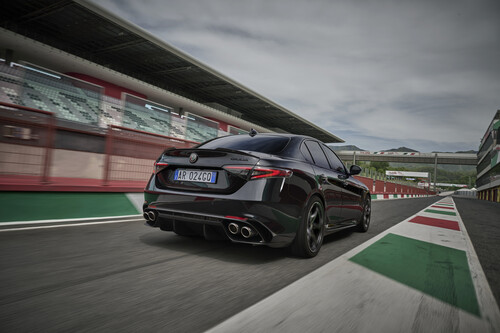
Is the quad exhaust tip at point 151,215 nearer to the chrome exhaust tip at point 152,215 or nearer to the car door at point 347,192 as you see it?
the chrome exhaust tip at point 152,215

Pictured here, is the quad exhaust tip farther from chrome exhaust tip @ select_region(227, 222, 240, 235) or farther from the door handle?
the door handle

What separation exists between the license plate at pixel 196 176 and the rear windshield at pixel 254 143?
0.62 m

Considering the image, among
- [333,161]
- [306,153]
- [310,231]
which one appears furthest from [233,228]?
[333,161]

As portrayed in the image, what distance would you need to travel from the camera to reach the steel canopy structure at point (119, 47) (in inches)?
721

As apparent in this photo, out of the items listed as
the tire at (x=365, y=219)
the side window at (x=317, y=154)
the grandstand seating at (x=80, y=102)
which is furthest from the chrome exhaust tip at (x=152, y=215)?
the grandstand seating at (x=80, y=102)

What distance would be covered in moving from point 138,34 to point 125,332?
21777mm

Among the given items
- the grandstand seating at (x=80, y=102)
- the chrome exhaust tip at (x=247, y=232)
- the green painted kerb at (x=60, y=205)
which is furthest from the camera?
the grandstand seating at (x=80, y=102)

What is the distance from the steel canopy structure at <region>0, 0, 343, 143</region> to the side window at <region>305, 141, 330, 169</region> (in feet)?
59.5

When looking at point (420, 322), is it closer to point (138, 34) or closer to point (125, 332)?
point (125, 332)

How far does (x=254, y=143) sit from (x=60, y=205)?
10.8 feet

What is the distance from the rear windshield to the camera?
357 cm

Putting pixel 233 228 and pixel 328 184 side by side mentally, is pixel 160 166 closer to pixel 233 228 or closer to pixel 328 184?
pixel 233 228

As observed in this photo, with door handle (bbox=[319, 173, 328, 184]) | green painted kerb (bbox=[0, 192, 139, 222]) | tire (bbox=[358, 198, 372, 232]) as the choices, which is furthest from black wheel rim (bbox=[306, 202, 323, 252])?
green painted kerb (bbox=[0, 192, 139, 222])

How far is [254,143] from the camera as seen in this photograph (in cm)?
379
